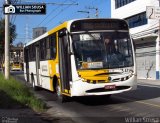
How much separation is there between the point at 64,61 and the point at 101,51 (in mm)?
1751

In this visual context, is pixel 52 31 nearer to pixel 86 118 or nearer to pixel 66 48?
pixel 66 48

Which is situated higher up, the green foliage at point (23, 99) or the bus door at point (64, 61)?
the bus door at point (64, 61)

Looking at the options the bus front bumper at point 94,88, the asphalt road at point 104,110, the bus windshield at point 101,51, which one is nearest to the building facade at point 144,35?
the asphalt road at point 104,110

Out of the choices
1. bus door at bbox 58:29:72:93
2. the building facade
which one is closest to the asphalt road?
bus door at bbox 58:29:72:93

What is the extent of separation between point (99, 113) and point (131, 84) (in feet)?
7.60

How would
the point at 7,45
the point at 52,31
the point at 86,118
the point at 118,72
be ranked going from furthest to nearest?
the point at 7,45, the point at 52,31, the point at 118,72, the point at 86,118

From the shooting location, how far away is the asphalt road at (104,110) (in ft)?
39.7

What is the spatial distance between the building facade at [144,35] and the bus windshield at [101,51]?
25779mm

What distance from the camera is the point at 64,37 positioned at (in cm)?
1596

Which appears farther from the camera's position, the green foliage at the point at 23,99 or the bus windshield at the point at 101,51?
the bus windshield at the point at 101,51

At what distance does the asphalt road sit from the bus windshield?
153 cm

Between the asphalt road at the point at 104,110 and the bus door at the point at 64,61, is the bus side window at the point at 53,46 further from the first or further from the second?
the asphalt road at the point at 104,110

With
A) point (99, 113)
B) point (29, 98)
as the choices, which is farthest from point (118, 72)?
point (29, 98)

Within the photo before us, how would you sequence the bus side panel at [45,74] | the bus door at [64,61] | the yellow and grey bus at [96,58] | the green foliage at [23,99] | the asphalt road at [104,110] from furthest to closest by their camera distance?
the bus side panel at [45,74]
the bus door at [64,61]
the yellow and grey bus at [96,58]
the green foliage at [23,99]
the asphalt road at [104,110]
